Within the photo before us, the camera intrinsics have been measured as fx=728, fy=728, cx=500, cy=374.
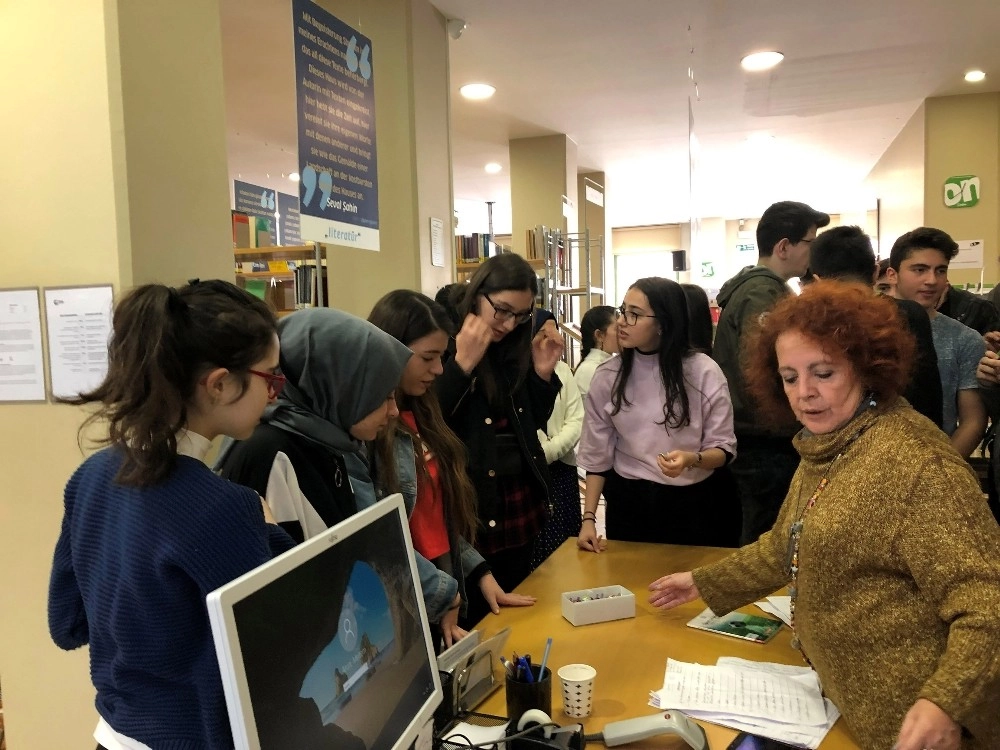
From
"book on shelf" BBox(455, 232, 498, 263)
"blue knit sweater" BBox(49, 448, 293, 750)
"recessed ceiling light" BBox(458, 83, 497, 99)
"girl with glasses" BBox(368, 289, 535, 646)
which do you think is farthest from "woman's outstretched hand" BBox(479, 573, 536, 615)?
"book on shelf" BBox(455, 232, 498, 263)

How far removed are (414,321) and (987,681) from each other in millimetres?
1264

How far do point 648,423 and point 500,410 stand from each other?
487 millimetres

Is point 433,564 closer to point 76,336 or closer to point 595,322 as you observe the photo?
point 76,336

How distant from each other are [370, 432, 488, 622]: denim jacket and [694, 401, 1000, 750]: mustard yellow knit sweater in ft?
2.30

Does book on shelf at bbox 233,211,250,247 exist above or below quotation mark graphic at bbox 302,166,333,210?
above

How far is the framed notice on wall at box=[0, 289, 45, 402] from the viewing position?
2.09 m

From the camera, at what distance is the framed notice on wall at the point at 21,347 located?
2090mm

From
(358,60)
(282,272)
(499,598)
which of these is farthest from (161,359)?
(282,272)

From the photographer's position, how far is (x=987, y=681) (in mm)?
1055

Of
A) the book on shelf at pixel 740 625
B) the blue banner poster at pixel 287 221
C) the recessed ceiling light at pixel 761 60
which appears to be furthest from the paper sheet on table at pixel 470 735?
the blue banner poster at pixel 287 221

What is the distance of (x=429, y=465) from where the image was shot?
181cm

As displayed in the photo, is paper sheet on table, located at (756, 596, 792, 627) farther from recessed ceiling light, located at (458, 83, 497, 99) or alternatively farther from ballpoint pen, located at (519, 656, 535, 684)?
recessed ceiling light, located at (458, 83, 497, 99)

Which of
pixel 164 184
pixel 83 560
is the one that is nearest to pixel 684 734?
pixel 83 560

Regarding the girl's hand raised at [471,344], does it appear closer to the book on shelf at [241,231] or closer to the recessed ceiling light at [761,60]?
the recessed ceiling light at [761,60]
